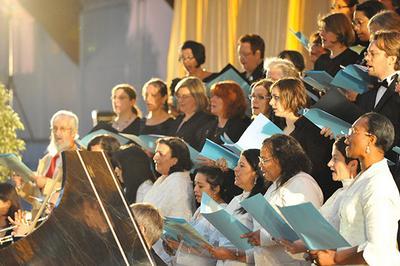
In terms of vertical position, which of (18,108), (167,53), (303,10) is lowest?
(18,108)

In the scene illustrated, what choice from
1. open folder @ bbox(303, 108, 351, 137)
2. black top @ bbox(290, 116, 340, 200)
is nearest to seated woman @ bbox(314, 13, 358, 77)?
black top @ bbox(290, 116, 340, 200)

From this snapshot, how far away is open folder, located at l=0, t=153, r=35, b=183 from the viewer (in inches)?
281

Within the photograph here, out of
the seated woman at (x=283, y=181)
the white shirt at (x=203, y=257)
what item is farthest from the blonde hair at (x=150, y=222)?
the seated woman at (x=283, y=181)

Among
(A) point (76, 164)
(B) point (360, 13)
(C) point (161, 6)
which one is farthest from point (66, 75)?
(A) point (76, 164)

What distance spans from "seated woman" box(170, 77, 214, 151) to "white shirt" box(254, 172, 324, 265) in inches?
73.7

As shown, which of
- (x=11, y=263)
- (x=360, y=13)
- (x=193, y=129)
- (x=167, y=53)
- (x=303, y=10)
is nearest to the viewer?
(x=11, y=263)

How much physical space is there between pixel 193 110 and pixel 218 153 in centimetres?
127

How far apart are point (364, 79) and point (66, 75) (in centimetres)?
883

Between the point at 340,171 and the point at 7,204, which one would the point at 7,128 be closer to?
the point at 7,204

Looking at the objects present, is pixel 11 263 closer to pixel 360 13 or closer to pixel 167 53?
pixel 360 13

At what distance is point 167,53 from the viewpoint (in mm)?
12758

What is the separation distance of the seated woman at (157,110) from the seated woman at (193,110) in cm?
49

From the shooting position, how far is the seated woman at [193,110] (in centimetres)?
728

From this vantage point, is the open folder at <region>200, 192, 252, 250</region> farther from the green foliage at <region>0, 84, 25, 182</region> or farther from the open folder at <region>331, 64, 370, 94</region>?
the green foliage at <region>0, 84, 25, 182</region>
